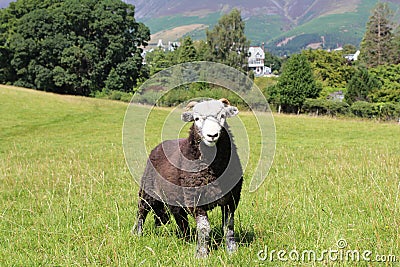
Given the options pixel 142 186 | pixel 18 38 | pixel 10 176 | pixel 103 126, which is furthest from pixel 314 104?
pixel 142 186

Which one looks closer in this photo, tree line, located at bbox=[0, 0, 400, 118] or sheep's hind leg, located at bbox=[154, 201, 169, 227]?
sheep's hind leg, located at bbox=[154, 201, 169, 227]

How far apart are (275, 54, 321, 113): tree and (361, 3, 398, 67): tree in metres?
28.3

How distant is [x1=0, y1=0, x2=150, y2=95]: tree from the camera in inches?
2318

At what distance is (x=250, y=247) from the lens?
443 centimetres

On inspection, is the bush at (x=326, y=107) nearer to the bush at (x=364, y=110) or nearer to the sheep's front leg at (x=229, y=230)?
the bush at (x=364, y=110)

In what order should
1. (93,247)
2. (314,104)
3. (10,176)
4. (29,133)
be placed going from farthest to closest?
(314,104) → (29,133) → (10,176) → (93,247)

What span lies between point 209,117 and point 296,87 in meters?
53.8

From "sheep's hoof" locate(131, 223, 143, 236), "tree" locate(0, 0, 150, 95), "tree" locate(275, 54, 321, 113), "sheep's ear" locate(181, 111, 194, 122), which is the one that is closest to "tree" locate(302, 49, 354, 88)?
"tree" locate(275, 54, 321, 113)

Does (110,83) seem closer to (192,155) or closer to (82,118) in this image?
(82,118)

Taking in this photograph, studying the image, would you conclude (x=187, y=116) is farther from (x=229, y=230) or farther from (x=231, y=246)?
(x=231, y=246)

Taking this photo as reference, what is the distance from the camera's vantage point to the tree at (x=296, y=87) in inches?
2180

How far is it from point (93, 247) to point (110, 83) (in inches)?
2242

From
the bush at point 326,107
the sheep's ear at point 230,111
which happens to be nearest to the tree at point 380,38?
the bush at point 326,107

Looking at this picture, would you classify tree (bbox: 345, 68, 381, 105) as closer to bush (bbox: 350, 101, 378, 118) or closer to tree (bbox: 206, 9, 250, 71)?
bush (bbox: 350, 101, 378, 118)
